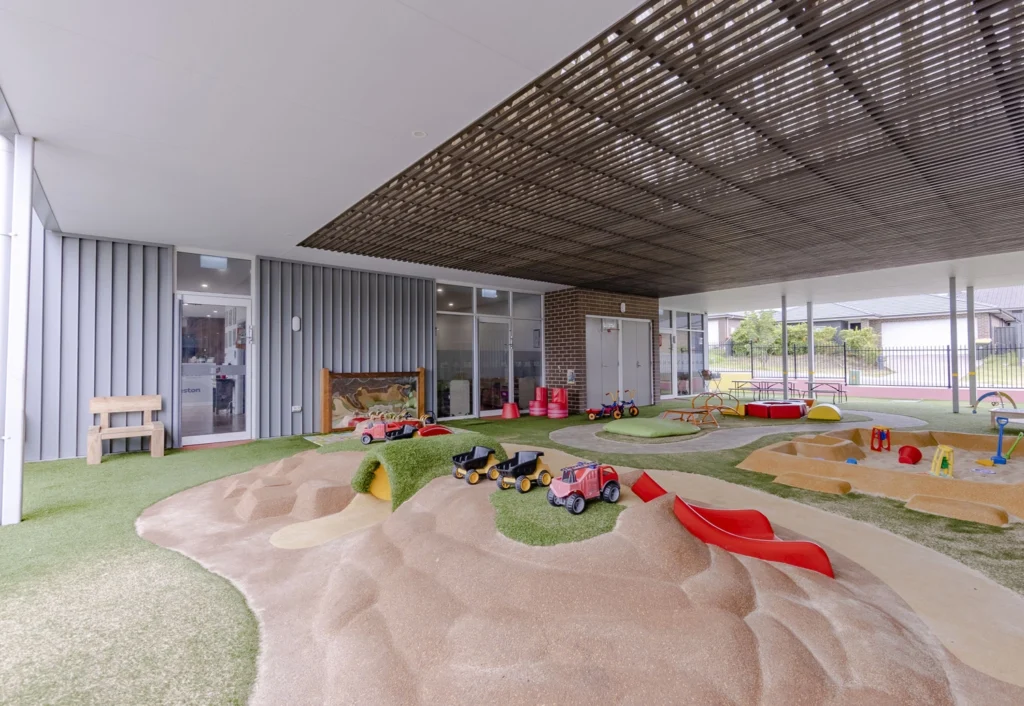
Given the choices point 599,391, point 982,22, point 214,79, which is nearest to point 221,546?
point 214,79

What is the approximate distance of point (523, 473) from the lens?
3.97 metres

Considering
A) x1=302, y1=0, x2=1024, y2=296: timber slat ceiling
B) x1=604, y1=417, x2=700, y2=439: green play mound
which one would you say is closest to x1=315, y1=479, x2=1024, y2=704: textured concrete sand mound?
x1=302, y1=0, x2=1024, y2=296: timber slat ceiling

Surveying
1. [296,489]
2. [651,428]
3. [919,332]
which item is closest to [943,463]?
[651,428]

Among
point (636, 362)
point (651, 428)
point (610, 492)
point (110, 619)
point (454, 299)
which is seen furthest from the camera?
point (636, 362)

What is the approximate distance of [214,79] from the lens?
3166 mm

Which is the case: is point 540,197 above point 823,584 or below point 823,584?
above

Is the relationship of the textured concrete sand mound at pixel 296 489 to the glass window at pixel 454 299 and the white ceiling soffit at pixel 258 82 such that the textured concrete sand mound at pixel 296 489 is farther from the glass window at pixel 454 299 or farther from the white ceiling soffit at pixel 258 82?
the glass window at pixel 454 299

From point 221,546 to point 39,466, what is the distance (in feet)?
15.5

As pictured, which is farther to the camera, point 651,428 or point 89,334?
point 651,428

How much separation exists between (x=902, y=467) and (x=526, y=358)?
7839 mm

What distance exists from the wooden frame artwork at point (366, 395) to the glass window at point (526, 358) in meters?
2.78

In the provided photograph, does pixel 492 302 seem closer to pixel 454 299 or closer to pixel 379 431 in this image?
pixel 454 299

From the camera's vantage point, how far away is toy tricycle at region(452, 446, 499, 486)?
3.96 m

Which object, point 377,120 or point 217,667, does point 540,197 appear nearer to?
point 377,120
